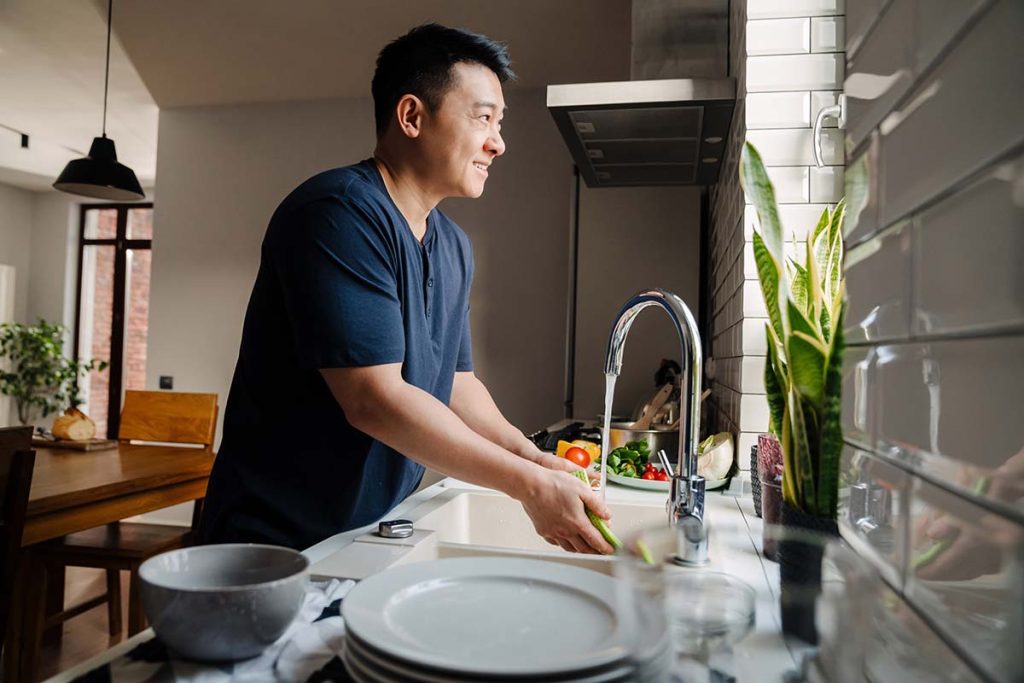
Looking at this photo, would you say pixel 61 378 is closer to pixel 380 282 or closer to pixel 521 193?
pixel 521 193

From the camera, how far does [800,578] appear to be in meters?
0.52

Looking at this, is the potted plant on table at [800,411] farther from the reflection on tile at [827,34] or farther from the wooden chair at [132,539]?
the wooden chair at [132,539]

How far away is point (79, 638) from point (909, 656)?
3337 millimetres

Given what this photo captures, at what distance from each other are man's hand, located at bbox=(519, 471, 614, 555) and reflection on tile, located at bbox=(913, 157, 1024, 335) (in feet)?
1.59

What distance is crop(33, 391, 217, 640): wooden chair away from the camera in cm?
260

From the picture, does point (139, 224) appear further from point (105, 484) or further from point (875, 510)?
point (875, 510)

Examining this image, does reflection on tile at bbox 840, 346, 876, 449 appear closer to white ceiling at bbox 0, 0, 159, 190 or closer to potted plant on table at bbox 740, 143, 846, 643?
potted plant on table at bbox 740, 143, 846, 643

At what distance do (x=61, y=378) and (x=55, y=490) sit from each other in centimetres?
509

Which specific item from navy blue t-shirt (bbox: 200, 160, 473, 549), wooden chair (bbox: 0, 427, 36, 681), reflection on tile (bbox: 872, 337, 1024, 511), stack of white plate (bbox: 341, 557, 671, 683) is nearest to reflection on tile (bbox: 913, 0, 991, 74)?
reflection on tile (bbox: 872, 337, 1024, 511)

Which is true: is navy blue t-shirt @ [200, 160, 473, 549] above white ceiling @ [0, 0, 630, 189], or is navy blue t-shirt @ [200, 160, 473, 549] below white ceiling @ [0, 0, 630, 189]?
below

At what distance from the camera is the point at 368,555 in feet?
2.87

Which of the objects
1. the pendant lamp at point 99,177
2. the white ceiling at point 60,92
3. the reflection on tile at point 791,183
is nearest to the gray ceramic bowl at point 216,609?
the reflection on tile at point 791,183

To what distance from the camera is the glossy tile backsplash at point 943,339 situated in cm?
43

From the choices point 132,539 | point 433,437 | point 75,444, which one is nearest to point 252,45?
point 75,444
